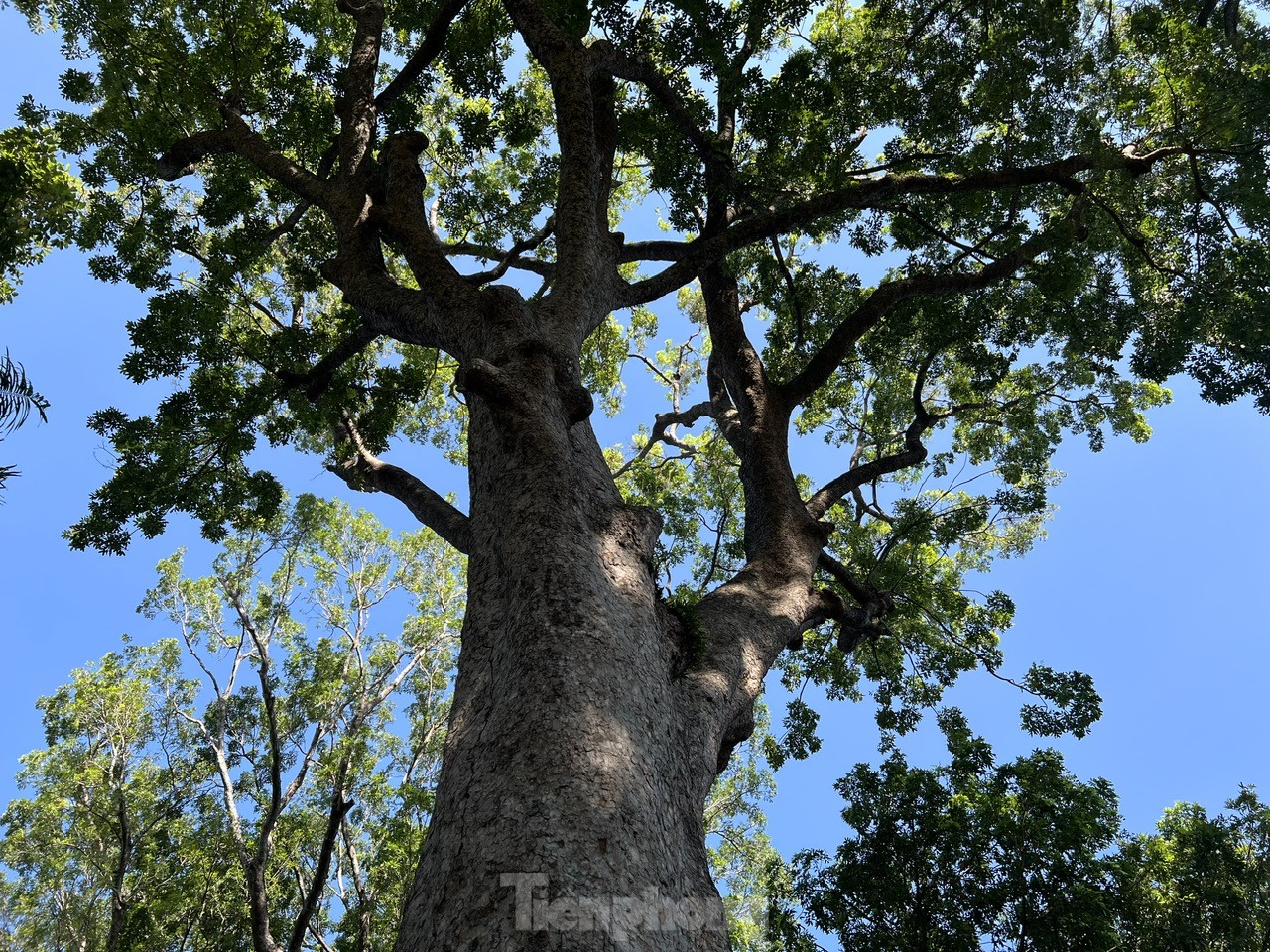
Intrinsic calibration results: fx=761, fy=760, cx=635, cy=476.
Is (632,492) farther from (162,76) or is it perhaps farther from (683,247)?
(162,76)

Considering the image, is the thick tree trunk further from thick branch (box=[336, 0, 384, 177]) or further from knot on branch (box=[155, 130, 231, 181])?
knot on branch (box=[155, 130, 231, 181])

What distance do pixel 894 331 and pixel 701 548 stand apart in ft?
17.3

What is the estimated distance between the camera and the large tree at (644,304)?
2.86 meters

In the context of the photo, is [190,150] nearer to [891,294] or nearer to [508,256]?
[508,256]

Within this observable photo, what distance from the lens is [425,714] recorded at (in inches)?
597

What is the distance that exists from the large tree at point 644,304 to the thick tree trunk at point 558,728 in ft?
0.05

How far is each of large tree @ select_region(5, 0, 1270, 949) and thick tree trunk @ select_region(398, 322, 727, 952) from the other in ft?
0.05

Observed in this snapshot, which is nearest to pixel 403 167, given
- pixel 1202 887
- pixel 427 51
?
pixel 427 51

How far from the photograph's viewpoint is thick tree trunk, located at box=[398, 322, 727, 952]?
7.03ft

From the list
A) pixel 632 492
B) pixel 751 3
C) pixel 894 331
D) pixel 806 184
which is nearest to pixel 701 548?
pixel 632 492

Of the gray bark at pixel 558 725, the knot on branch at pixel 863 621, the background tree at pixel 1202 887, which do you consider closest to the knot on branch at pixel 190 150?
the gray bark at pixel 558 725

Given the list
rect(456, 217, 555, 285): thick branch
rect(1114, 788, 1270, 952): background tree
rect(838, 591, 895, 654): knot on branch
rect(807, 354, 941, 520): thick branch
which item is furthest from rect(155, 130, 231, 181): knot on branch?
rect(1114, 788, 1270, 952): background tree

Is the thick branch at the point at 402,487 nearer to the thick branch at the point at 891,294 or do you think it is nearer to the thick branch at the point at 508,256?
the thick branch at the point at 508,256

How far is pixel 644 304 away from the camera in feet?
24.3
